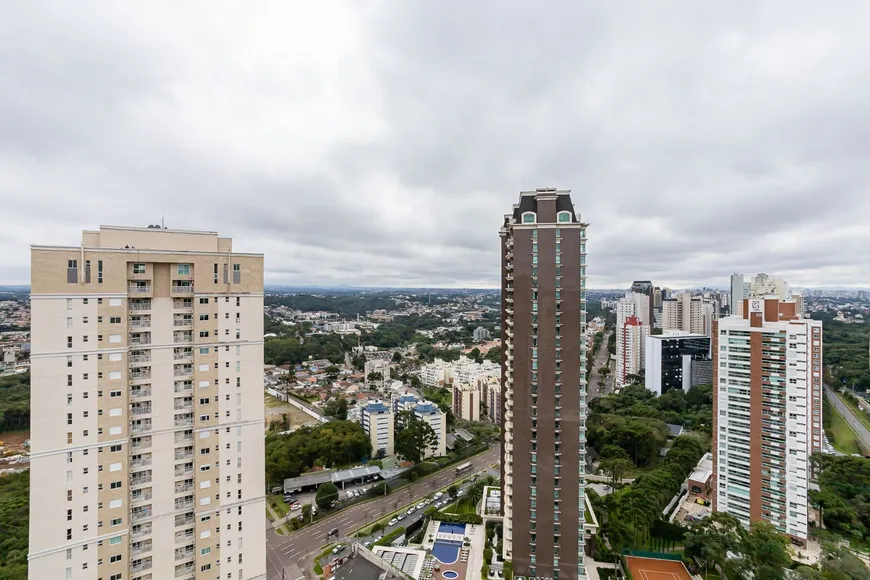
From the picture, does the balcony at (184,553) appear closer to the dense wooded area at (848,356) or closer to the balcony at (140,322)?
the balcony at (140,322)

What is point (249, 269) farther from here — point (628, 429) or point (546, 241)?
point (628, 429)

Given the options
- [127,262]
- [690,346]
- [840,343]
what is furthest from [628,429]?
[840,343]

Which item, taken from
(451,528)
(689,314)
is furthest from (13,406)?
(689,314)

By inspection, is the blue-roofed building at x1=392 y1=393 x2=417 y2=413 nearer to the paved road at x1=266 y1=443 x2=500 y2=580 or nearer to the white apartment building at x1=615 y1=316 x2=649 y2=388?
the paved road at x1=266 y1=443 x2=500 y2=580

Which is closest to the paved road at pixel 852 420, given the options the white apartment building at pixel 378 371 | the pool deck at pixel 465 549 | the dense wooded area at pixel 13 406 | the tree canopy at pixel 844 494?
the tree canopy at pixel 844 494

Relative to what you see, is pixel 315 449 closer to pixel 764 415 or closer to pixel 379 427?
pixel 379 427

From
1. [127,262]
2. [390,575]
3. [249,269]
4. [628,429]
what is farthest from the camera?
[628,429]
